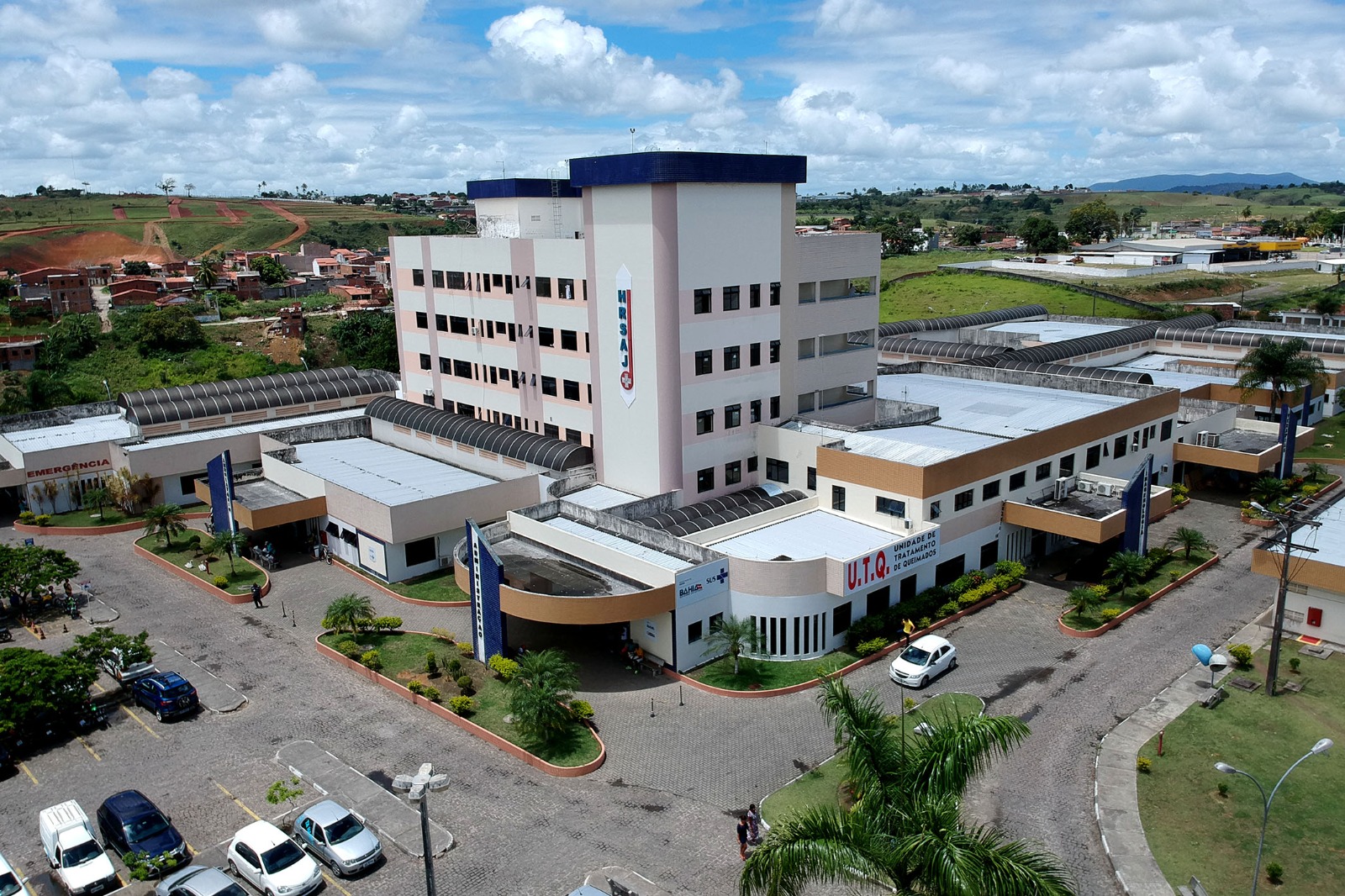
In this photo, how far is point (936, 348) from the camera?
8188 centimetres

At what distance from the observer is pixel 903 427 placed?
5309cm

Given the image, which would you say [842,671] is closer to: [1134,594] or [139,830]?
[1134,594]

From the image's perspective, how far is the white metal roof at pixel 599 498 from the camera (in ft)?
153

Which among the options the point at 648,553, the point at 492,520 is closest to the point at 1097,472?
the point at 648,553

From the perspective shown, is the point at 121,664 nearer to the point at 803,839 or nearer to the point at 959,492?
the point at 803,839

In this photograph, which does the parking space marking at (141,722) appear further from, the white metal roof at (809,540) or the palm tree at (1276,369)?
the palm tree at (1276,369)

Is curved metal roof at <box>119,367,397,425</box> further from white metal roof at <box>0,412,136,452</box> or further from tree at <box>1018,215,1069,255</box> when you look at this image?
tree at <box>1018,215,1069,255</box>

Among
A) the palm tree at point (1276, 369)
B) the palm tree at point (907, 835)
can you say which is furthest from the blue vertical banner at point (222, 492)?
the palm tree at point (1276, 369)

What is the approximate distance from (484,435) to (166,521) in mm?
18456

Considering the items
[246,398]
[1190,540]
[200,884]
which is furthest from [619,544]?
[246,398]

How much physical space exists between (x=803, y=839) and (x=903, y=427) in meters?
37.6

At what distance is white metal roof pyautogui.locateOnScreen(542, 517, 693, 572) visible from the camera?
39.6 m

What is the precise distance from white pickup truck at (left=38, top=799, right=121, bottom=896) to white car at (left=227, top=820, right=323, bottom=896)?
3.31 meters

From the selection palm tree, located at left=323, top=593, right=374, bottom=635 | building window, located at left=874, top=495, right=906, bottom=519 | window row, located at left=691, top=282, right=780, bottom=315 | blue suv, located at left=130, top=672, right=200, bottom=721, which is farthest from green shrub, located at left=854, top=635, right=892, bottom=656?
blue suv, located at left=130, top=672, right=200, bottom=721
